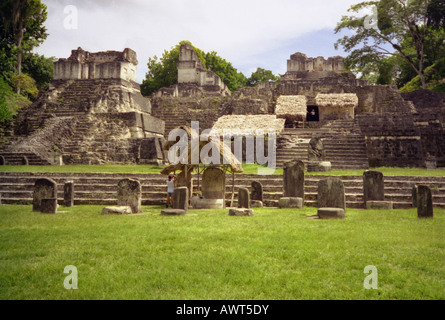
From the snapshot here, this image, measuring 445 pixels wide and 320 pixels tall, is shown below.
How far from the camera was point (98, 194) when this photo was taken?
443 inches

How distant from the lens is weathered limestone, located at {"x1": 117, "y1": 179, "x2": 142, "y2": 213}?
360 inches

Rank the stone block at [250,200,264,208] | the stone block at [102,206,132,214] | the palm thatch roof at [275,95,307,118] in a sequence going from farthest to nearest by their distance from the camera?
the palm thatch roof at [275,95,307,118] < the stone block at [250,200,264,208] < the stone block at [102,206,132,214]

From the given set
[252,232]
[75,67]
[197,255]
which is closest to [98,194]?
[252,232]

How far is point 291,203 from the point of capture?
10.1 metres

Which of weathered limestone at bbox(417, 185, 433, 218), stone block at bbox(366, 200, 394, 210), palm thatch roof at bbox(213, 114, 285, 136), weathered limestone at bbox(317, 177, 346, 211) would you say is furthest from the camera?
palm thatch roof at bbox(213, 114, 285, 136)

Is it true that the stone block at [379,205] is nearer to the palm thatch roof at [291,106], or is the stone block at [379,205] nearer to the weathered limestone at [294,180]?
the weathered limestone at [294,180]

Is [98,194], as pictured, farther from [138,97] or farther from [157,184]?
[138,97]

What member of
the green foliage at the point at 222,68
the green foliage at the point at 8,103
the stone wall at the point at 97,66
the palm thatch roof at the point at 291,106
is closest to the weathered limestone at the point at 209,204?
the palm thatch roof at the point at 291,106

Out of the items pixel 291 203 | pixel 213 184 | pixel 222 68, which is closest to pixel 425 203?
pixel 291 203

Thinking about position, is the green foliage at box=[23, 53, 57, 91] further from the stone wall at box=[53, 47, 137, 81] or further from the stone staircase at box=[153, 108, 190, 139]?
the stone staircase at box=[153, 108, 190, 139]

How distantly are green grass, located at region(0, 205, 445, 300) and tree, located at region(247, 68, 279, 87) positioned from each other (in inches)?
1893

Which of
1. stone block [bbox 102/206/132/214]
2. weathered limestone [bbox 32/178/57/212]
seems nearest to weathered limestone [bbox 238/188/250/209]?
stone block [bbox 102/206/132/214]

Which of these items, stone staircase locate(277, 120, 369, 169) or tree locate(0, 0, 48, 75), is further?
tree locate(0, 0, 48, 75)

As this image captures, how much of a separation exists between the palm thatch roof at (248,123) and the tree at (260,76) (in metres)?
30.3
